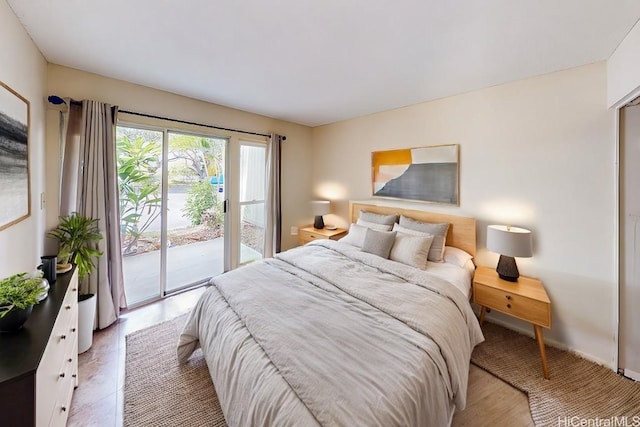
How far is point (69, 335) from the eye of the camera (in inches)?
59.1

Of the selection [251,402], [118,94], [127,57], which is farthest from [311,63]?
[251,402]

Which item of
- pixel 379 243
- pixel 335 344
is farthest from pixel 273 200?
pixel 335 344

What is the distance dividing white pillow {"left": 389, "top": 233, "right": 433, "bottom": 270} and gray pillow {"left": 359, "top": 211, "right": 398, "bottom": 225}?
0.49 m

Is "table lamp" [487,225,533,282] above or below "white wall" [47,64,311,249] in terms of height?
below

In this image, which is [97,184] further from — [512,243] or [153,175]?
[512,243]

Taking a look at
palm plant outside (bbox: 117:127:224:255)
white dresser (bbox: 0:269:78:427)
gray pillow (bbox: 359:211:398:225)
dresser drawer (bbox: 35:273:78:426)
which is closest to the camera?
white dresser (bbox: 0:269:78:427)

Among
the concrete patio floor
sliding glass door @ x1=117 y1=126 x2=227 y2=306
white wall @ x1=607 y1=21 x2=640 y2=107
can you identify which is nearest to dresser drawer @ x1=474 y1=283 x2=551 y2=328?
white wall @ x1=607 y1=21 x2=640 y2=107

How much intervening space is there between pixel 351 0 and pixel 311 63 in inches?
30.4

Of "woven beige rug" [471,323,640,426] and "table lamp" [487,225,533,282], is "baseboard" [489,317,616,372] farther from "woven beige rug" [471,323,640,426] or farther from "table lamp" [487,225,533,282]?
"table lamp" [487,225,533,282]

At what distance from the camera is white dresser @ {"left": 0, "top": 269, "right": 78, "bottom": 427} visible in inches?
32.4

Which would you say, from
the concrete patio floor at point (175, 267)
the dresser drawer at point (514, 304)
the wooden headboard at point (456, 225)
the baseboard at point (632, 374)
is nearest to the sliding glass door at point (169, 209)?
the concrete patio floor at point (175, 267)

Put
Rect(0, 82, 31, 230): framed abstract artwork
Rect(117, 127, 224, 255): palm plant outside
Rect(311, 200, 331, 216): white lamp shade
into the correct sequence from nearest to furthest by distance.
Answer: Rect(0, 82, 31, 230): framed abstract artwork
Rect(117, 127, 224, 255): palm plant outside
Rect(311, 200, 331, 216): white lamp shade

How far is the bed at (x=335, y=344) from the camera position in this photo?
1001mm

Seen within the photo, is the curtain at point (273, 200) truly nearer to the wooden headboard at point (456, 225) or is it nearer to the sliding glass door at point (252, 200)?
the sliding glass door at point (252, 200)
